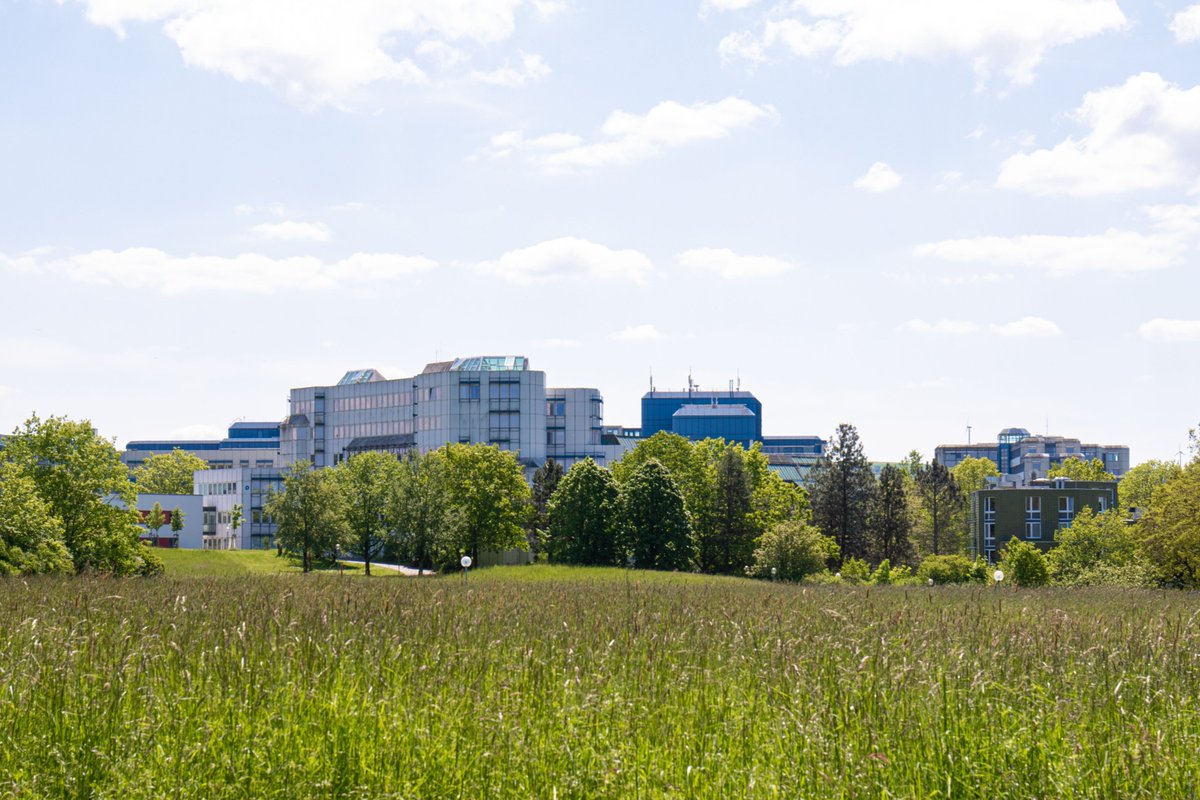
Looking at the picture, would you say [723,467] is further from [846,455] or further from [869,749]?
[869,749]

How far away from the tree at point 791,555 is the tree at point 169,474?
107m

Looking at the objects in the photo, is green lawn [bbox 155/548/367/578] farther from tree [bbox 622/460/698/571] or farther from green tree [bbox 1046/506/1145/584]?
green tree [bbox 1046/506/1145/584]

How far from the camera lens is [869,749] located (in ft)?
23.0

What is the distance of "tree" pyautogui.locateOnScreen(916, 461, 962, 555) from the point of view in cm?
9800

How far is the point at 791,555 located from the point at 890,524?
27432mm

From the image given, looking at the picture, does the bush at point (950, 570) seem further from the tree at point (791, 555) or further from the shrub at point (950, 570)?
the tree at point (791, 555)

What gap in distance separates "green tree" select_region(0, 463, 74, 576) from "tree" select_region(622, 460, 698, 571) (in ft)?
123

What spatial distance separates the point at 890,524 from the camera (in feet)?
277

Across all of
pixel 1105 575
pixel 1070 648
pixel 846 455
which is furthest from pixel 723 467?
pixel 1070 648

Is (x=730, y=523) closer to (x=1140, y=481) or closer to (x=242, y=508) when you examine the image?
(x=1140, y=481)

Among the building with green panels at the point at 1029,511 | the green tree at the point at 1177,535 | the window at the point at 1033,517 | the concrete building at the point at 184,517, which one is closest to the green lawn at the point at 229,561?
the concrete building at the point at 184,517

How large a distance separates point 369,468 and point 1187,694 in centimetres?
8964

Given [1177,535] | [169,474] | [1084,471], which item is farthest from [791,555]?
[169,474]

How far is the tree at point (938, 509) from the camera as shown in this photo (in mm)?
98000
